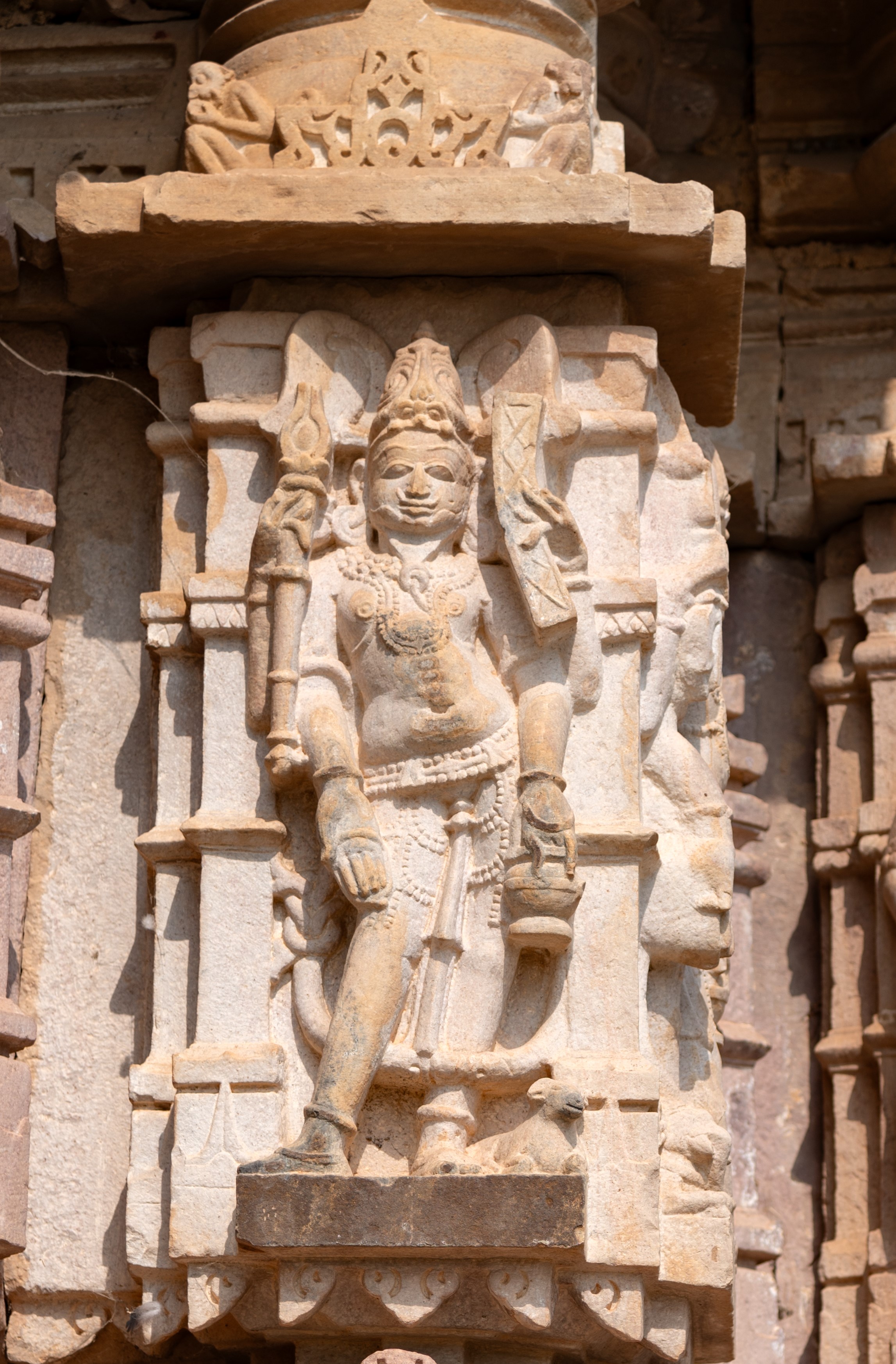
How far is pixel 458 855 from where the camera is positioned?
634cm

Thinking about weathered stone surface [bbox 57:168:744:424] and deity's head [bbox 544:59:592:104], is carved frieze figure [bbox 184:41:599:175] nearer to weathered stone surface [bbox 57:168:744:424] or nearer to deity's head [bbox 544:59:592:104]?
deity's head [bbox 544:59:592:104]

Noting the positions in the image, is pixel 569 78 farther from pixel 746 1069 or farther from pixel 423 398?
pixel 746 1069

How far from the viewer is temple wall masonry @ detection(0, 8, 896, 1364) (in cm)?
618

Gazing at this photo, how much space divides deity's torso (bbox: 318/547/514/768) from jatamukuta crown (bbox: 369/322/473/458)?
0.34m

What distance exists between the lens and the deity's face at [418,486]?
21.4ft

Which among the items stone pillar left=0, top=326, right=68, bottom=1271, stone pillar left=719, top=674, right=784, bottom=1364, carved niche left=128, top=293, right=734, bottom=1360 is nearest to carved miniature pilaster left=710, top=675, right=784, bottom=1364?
stone pillar left=719, top=674, right=784, bottom=1364

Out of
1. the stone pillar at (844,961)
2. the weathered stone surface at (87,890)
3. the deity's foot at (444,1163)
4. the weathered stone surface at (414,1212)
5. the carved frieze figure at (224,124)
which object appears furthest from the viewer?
the stone pillar at (844,961)

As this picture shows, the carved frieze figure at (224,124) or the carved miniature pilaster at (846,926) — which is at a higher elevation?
the carved frieze figure at (224,124)

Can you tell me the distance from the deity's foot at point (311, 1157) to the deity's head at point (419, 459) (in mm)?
1578

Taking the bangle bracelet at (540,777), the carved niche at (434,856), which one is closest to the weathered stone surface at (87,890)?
the carved niche at (434,856)

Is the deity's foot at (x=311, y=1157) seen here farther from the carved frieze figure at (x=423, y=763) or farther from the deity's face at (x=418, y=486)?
the deity's face at (x=418, y=486)

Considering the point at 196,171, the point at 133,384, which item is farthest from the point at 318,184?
the point at 133,384

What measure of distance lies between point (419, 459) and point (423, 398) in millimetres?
173

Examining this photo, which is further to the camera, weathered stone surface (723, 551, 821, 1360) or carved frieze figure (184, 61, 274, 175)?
weathered stone surface (723, 551, 821, 1360)
